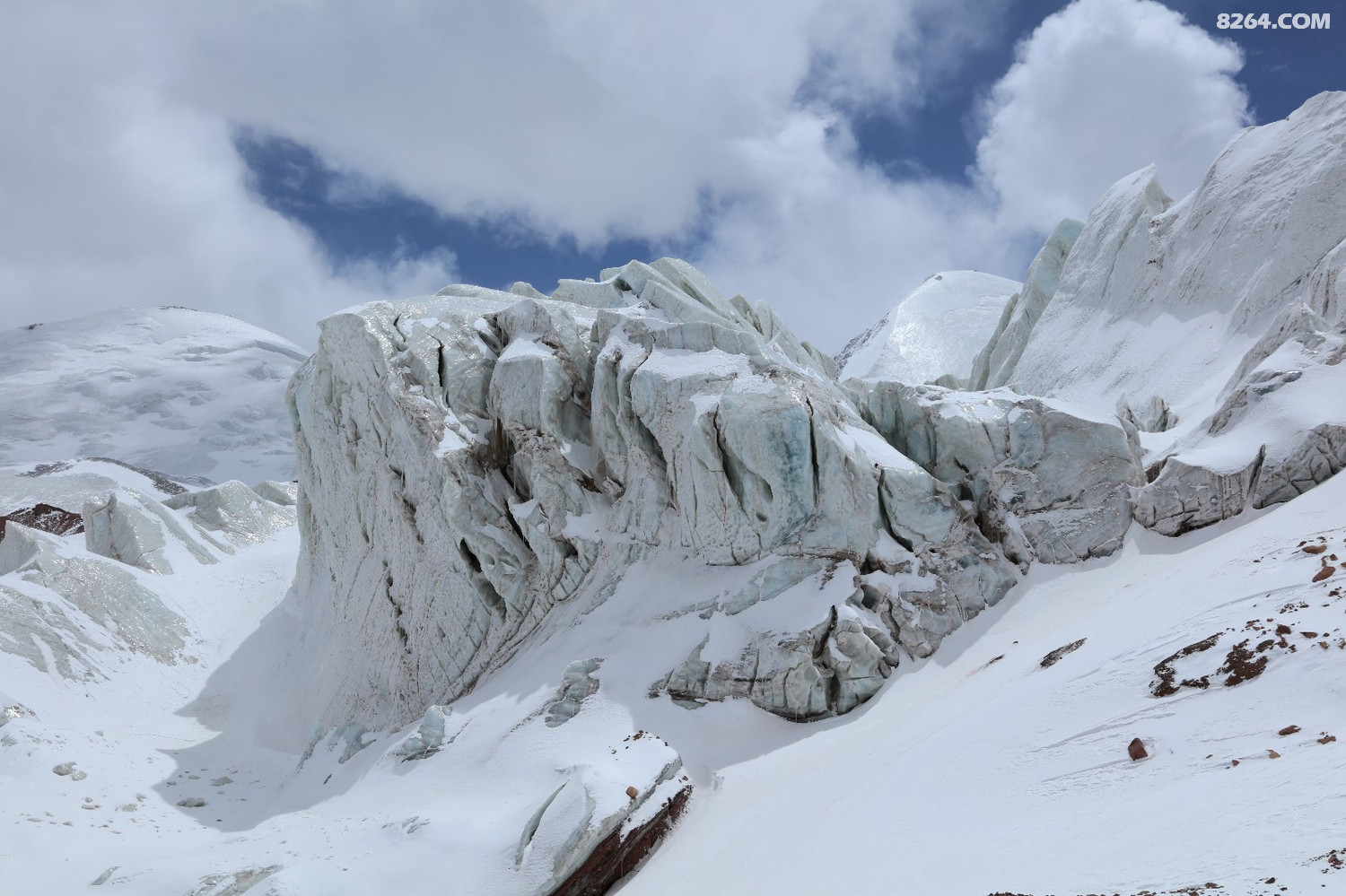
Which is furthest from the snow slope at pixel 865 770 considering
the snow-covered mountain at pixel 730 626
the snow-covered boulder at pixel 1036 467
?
the snow-covered boulder at pixel 1036 467

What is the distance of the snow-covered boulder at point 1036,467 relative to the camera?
24.0 metres

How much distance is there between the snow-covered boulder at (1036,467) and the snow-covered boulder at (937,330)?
36454mm

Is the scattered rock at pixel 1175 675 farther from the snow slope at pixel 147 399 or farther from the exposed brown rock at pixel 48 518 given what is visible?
the snow slope at pixel 147 399

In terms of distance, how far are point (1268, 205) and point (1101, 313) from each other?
951 centimetres

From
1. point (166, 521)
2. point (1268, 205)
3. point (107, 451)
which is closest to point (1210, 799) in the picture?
point (1268, 205)

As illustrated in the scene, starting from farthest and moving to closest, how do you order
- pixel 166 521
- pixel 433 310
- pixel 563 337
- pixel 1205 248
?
pixel 166 521
pixel 1205 248
pixel 433 310
pixel 563 337

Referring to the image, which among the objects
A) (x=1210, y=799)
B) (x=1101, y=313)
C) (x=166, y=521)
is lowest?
(x=1210, y=799)

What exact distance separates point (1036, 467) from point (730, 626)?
10.8 m

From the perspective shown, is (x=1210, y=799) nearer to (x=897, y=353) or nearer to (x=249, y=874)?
(x=249, y=874)

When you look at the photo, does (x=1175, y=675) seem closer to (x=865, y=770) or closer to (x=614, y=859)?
(x=865, y=770)

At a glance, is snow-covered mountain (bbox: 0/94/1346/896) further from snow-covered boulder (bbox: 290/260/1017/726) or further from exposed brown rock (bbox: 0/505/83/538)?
exposed brown rock (bbox: 0/505/83/538)

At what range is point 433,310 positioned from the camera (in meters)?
32.5

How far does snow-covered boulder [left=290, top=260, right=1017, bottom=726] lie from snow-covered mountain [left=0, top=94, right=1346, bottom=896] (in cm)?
14

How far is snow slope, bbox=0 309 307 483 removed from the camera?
130125 mm
